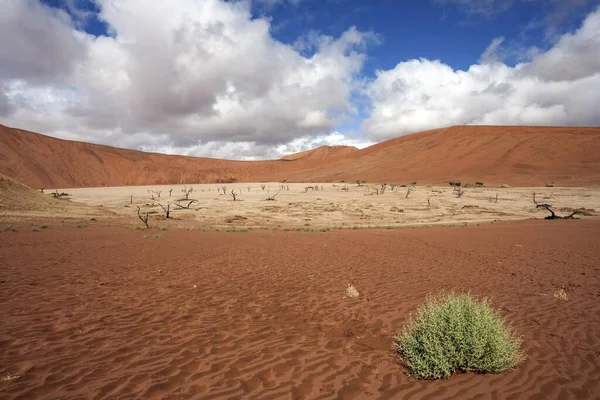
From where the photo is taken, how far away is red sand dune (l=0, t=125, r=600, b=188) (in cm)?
6425

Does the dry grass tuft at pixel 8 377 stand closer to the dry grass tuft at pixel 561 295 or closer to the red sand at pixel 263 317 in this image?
the red sand at pixel 263 317

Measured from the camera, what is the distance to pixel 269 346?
5.49 meters

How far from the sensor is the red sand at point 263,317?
4309 millimetres

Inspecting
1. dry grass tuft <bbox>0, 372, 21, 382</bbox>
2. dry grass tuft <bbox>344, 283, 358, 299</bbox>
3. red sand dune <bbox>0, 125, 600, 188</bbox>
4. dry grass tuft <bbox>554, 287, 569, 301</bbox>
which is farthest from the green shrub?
red sand dune <bbox>0, 125, 600, 188</bbox>

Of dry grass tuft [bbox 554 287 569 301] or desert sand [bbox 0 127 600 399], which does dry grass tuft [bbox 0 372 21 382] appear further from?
dry grass tuft [bbox 554 287 569 301]

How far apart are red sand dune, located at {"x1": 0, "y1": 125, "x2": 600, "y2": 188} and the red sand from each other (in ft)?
172

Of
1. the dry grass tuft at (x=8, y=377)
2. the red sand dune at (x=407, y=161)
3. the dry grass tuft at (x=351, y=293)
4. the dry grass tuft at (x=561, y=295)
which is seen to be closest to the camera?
the dry grass tuft at (x=8, y=377)

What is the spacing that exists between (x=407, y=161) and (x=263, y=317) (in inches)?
3595

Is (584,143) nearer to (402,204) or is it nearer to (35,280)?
(402,204)

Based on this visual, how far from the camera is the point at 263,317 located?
6.85 metres

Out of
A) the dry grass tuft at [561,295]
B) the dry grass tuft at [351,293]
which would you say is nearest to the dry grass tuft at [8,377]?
the dry grass tuft at [351,293]

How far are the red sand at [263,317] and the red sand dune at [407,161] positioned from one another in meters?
52.5

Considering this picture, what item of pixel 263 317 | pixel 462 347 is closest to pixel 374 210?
pixel 263 317

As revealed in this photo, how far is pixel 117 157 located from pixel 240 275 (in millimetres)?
122210
